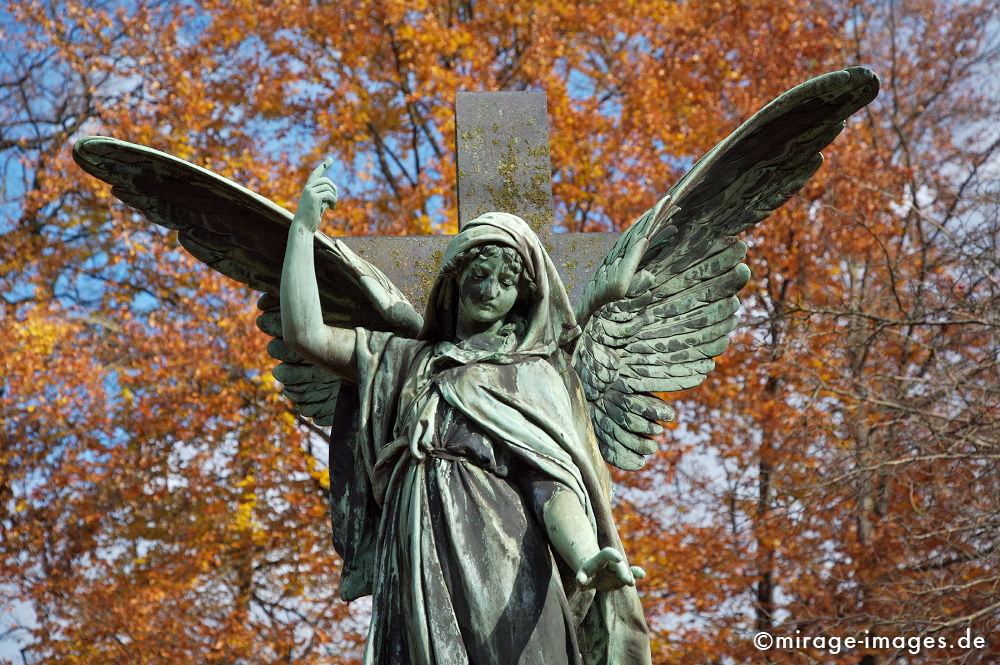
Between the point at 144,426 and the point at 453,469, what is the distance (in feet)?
36.3

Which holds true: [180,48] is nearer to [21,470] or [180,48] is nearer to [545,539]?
[21,470]

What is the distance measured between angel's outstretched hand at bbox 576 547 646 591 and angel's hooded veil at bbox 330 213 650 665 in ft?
1.60

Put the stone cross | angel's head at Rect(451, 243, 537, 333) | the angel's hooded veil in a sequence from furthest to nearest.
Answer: the stone cross < angel's head at Rect(451, 243, 537, 333) < the angel's hooded veil

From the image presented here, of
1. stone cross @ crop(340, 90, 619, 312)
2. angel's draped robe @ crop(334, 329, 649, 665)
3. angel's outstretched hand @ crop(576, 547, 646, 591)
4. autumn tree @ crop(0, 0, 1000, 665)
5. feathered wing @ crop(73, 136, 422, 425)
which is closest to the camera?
angel's outstretched hand @ crop(576, 547, 646, 591)

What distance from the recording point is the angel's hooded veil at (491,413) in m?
5.04

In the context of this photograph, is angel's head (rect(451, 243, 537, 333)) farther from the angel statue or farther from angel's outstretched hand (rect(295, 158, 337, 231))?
angel's outstretched hand (rect(295, 158, 337, 231))

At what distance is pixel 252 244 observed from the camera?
5.73 meters

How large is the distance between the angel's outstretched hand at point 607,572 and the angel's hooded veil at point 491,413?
1.60 ft

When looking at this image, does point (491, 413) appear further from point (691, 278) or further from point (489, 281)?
point (691, 278)

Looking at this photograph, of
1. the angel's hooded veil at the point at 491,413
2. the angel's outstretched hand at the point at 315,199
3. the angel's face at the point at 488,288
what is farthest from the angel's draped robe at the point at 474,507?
the angel's outstretched hand at the point at 315,199

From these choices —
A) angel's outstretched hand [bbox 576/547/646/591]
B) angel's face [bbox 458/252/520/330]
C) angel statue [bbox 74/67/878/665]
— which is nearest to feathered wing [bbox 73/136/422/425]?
angel statue [bbox 74/67/878/665]

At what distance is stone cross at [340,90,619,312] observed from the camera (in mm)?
6059

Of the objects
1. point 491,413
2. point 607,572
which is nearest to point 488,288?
point 491,413

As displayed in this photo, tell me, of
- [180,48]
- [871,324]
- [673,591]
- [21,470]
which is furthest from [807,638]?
[180,48]
